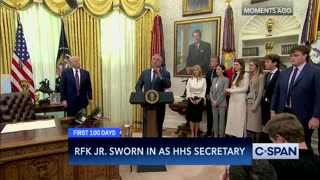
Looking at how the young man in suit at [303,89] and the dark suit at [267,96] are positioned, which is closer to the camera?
the young man in suit at [303,89]

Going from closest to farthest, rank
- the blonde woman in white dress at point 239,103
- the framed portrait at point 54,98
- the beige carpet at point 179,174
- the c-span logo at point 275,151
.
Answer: the c-span logo at point 275,151
the beige carpet at point 179,174
the blonde woman in white dress at point 239,103
the framed portrait at point 54,98

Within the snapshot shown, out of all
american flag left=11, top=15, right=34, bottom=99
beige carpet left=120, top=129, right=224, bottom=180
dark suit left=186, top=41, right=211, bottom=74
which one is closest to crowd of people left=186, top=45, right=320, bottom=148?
dark suit left=186, top=41, right=211, bottom=74

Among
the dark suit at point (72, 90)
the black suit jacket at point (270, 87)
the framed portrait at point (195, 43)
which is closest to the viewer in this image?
the black suit jacket at point (270, 87)

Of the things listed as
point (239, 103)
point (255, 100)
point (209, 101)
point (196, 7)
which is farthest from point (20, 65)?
point (255, 100)

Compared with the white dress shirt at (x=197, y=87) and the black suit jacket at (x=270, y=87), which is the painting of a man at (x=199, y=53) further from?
the black suit jacket at (x=270, y=87)

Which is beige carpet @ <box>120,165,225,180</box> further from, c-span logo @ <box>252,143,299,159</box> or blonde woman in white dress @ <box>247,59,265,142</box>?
c-span logo @ <box>252,143,299,159</box>

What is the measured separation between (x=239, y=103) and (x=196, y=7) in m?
2.37

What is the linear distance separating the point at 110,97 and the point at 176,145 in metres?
4.60

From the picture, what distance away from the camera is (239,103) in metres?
3.87

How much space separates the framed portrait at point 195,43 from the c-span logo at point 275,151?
4.01m

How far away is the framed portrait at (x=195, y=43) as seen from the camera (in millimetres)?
5074

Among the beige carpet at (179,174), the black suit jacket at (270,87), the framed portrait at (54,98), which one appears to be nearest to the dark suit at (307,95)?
the black suit jacket at (270,87)

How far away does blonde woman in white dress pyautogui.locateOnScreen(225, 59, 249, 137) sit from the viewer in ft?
12.6

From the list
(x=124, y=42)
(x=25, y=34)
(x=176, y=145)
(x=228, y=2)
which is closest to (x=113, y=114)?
(x=124, y=42)
